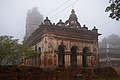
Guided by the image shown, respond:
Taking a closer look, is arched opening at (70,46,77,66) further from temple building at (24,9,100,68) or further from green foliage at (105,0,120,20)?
green foliage at (105,0,120,20)

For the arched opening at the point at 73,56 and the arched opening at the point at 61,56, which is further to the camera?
the arched opening at the point at 73,56

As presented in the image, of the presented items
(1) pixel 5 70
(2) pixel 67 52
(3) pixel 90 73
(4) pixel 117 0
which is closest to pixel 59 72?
(3) pixel 90 73

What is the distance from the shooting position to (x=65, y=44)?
2584 cm

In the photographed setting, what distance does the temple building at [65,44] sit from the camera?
2473 centimetres

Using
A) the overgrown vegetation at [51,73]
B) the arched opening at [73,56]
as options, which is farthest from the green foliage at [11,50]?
the arched opening at [73,56]

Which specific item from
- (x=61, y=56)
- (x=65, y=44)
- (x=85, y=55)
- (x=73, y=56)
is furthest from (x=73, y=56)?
(x=65, y=44)

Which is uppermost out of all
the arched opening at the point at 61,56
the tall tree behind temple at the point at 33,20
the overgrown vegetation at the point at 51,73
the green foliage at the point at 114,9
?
the tall tree behind temple at the point at 33,20

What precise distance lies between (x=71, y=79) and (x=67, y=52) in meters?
6.48

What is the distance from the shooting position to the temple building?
24.7 m

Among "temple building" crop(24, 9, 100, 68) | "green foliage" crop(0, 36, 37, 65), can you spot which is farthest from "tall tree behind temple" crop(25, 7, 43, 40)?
"green foliage" crop(0, 36, 37, 65)

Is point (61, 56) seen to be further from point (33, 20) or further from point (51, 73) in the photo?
point (33, 20)

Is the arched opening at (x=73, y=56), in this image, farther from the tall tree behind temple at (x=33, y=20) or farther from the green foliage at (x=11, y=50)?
the tall tree behind temple at (x=33, y=20)

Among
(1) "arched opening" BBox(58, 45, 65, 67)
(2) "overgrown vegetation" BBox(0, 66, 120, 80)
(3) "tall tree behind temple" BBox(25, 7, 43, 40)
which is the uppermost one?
(3) "tall tree behind temple" BBox(25, 7, 43, 40)

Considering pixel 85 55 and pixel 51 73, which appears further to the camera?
pixel 85 55
